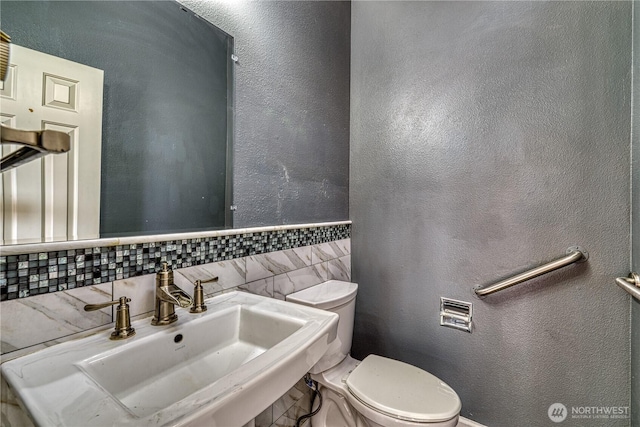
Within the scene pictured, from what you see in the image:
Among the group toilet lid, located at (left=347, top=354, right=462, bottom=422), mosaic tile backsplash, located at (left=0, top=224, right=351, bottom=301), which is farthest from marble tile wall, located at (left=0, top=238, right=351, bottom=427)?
toilet lid, located at (left=347, top=354, right=462, bottom=422)

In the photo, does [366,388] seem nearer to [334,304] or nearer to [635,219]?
[334,304]

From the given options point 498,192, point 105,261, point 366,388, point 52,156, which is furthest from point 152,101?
point 498,192

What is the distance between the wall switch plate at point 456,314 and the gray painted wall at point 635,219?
0.53 meters

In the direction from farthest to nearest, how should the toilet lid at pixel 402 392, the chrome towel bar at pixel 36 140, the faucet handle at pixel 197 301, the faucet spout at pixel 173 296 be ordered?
the toilet lid at pixel 402 392, the faucet handle at pixel 197 301, the faucet spout at pixel 173 296, the chrome towel bar at pixel 36 140

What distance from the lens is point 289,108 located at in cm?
127

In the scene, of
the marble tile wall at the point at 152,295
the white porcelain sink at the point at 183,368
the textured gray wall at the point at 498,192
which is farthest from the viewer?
the textured gray wall at the point at 498,192

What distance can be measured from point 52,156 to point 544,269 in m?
1.70

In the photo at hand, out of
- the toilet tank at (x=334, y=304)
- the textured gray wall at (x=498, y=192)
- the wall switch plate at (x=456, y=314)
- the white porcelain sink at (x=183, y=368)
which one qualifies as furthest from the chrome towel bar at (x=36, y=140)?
the wall switch plate at (x=456, y=314)

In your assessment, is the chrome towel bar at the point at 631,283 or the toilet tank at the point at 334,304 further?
the toilet tank at the point at 334,304

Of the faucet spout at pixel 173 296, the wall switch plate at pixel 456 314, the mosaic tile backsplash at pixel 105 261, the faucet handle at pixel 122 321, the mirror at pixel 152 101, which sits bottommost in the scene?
the wall switch plate at pixel 456 314

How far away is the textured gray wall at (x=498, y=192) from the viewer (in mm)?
1062

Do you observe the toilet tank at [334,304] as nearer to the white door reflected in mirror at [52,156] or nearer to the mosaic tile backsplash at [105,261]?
the mosaic tile backsplash at [105,261]

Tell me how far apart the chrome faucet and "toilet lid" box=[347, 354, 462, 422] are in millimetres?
766

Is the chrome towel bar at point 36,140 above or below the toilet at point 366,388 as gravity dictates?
above
